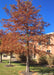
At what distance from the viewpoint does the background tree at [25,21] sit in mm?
9523

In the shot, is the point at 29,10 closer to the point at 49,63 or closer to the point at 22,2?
the point at 22,2

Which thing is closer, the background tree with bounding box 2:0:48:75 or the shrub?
the background tree with bounding box 2:0:48:75

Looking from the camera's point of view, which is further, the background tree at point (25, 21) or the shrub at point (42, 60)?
the shrub at point (42, 60)

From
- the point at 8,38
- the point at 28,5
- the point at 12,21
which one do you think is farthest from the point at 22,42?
the point at 28,5

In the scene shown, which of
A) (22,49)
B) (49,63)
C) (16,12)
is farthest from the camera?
(49,63)

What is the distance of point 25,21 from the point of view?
31.4 feet

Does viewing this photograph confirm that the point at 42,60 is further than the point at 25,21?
Yes

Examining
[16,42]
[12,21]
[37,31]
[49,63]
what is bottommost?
[49,63]

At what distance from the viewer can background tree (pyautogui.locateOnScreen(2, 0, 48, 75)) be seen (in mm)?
9523

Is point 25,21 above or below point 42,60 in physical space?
above

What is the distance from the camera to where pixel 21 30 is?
9742mm

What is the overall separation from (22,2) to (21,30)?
9.69 ft

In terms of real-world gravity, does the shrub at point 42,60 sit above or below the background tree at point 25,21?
below

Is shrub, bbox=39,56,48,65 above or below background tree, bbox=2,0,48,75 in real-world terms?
below
